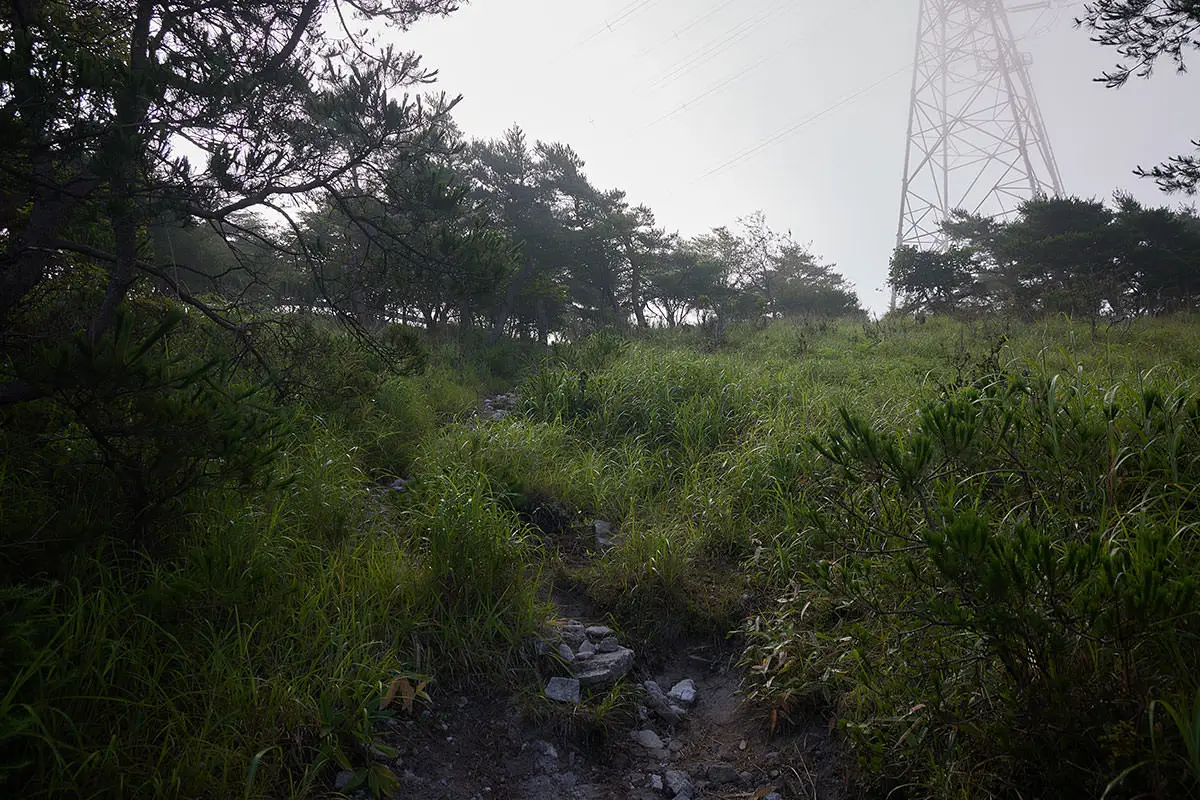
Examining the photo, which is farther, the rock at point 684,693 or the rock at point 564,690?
the rock at point 684,693

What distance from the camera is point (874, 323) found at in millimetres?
11703

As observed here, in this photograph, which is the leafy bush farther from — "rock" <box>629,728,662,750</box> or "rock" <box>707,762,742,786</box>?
"rock" <box>629,728,662,750</box>

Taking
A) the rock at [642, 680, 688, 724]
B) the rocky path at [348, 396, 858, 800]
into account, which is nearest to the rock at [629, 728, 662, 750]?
the rocky path at [348, 396, 858, 800]

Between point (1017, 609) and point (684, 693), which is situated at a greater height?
point (1017, 609)

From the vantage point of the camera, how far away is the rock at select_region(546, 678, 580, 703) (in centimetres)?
239

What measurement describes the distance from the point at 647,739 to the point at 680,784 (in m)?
0.27

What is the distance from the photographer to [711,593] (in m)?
3.21

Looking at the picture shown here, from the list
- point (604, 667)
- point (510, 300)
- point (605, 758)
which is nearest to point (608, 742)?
point (605, 758)

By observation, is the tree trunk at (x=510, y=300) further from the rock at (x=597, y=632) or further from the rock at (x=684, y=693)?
the rock at (x=684, y=693)

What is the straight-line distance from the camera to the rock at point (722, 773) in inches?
84.8

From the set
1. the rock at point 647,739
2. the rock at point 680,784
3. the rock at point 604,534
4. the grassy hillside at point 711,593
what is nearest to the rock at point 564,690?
the grassy hillside at point 711,593

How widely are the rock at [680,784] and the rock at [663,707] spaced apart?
0.32 meters

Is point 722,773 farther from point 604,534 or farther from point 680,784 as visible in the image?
point 604,534

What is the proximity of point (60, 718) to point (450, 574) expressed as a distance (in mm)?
1419
